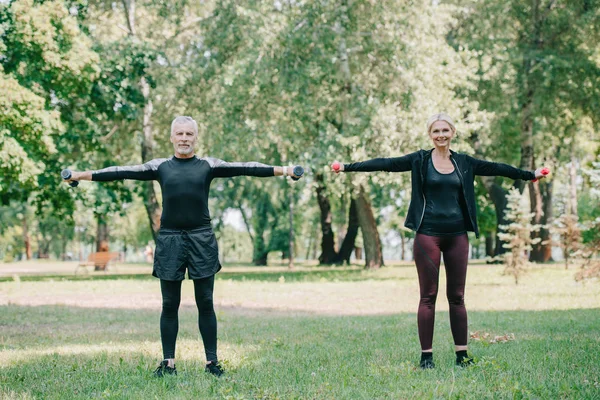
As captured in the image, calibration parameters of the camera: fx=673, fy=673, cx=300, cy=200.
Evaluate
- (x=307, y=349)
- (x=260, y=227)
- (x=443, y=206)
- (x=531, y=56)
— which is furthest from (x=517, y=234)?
(x=260, y=227)

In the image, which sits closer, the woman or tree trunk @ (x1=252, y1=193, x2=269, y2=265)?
the woman

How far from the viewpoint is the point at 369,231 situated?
26.4m

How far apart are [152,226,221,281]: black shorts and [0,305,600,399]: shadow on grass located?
3.03ft

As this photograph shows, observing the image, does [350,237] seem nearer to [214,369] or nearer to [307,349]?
[307,349]

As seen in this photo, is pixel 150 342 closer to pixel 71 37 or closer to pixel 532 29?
pixel 71 37

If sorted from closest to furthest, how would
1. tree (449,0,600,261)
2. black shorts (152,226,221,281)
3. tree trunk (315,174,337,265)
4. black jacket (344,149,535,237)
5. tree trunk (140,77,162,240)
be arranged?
black shorts (152,226,221,281) < black jacket (344,149,535,237) < tree (449,0,600,261) < tree trunk (140,77,162,240) < tree trunk (315,174,337,265)

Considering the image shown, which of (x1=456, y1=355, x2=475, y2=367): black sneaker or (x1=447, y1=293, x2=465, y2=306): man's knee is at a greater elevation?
(x1=447, y1=293, x2=465, y2=306): man's knee

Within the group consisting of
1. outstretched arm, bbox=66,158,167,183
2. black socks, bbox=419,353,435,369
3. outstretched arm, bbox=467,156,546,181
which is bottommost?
black socks, bbox=419,353,435,369

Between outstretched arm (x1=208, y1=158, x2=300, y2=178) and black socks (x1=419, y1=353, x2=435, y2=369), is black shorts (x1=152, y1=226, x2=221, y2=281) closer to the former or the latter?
outstretched arm (x1=208, y1=158, x2=300, y2=178)

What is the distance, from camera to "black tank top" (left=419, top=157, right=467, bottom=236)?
6.43 m

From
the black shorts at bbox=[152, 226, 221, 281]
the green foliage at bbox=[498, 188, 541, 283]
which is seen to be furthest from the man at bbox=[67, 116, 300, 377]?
the green foliage at bbox=[498, 188, 541, 283]

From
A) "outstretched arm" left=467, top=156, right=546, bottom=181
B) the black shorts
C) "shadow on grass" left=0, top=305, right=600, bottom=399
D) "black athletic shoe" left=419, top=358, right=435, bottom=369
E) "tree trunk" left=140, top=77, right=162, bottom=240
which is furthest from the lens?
"tree trunk" left=140, top=77, right=162, bottom=240

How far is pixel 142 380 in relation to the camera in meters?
5.92

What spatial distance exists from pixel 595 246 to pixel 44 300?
11.6 meters
